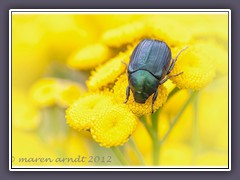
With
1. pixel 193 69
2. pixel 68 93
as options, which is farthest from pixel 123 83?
pixel 68 93

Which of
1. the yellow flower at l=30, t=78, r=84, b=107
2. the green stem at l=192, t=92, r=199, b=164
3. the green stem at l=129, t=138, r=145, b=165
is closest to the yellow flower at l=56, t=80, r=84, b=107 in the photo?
the yellow flower at l=30, t=78, r=84, b=107

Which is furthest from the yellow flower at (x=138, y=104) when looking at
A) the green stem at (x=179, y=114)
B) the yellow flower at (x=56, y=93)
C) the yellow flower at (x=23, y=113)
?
the yellow flower at (x=23, y=113)

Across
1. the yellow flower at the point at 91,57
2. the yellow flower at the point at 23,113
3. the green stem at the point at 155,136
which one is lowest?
the green stem at the point at 155,136

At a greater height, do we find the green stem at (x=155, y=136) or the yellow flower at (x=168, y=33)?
the yellow flower at (x=168, y=33)

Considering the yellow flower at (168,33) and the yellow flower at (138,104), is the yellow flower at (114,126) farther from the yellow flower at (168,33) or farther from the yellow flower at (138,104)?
the yellow flower at (168,33)

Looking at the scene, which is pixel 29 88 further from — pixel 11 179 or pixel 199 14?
pixel 199 14
